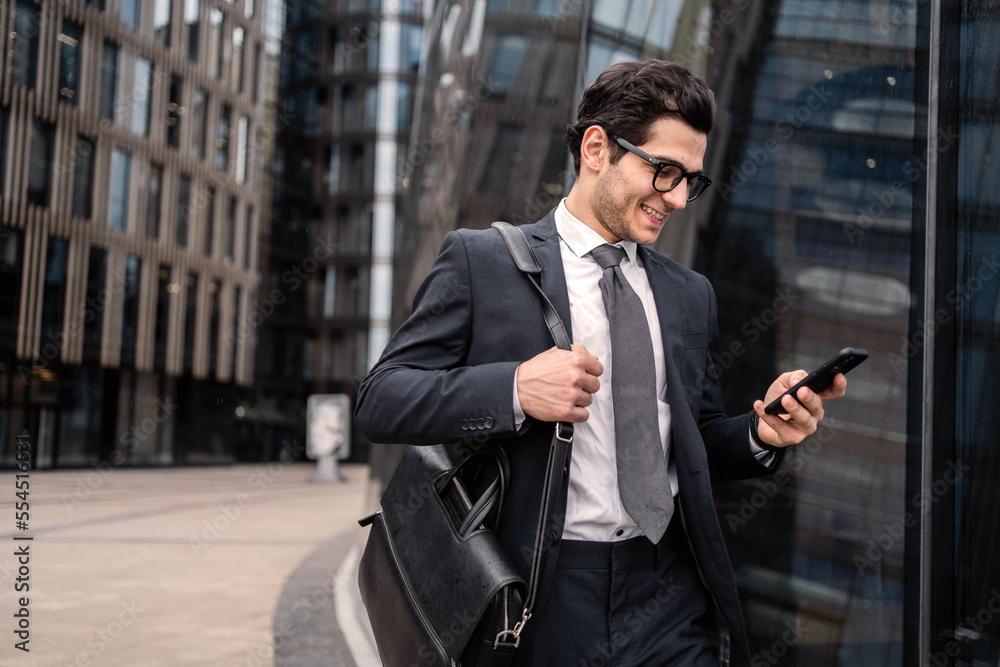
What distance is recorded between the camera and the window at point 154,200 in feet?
96.6

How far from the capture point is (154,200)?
1177 inches

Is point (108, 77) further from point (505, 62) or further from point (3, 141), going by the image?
point (505, 62)

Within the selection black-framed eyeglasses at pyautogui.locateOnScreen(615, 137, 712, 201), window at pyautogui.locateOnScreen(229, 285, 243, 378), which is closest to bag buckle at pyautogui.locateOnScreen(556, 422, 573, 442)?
black-framed eyeglasses at pyautogui.locateOnScreen(615, 137, 712, 201)

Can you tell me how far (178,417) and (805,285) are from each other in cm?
3362

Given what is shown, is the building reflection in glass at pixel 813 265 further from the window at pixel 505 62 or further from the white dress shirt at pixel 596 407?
the window at pixel 505 62

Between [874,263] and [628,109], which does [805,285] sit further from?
[628,109]

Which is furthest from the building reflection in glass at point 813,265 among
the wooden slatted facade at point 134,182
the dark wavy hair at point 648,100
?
the wooden slatted facade at point 134,182

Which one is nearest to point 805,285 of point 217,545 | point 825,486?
point 825,486

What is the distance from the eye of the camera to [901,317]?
8.80ft

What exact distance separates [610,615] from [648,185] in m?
0.84

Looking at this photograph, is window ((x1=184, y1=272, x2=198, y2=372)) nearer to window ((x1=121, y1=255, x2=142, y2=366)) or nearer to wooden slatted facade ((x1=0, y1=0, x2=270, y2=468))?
wooden slatted facade ((x1=0, y1=0, x2=270, y2=468))

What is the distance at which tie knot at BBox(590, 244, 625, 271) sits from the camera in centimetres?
173

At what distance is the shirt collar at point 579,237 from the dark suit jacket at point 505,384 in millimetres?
27
